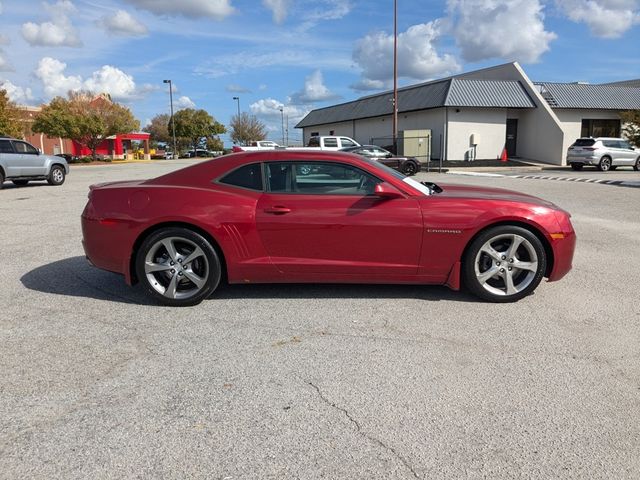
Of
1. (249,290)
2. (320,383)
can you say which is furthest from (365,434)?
(249,290)

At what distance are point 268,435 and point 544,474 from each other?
4.46 ft

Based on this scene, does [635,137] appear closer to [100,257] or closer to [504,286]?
[504,286]

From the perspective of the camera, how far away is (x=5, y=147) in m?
16.3

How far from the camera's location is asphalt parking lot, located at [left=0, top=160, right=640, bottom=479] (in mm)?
2402

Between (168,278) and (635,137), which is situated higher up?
(635,137)

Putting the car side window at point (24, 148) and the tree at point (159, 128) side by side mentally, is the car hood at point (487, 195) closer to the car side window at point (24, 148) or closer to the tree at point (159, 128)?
the car side window at point (24, 148)

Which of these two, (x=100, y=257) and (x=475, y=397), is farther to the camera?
(x=100, y=257)

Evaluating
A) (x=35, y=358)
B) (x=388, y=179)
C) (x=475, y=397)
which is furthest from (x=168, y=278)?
(x=475, y=397)

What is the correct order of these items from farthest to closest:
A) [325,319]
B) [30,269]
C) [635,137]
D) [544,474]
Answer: [635,137] < [30,269] < [325,319] < [544,474]

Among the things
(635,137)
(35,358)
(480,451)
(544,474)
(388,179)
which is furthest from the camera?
(635,137)

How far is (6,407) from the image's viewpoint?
2.86 meters

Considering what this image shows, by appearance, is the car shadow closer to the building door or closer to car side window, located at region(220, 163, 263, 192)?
car side window, located at region(220, 163, 263, 192)

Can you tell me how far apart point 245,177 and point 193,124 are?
71.3 metres

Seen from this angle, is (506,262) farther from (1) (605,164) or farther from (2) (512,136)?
(2) (512,136)
